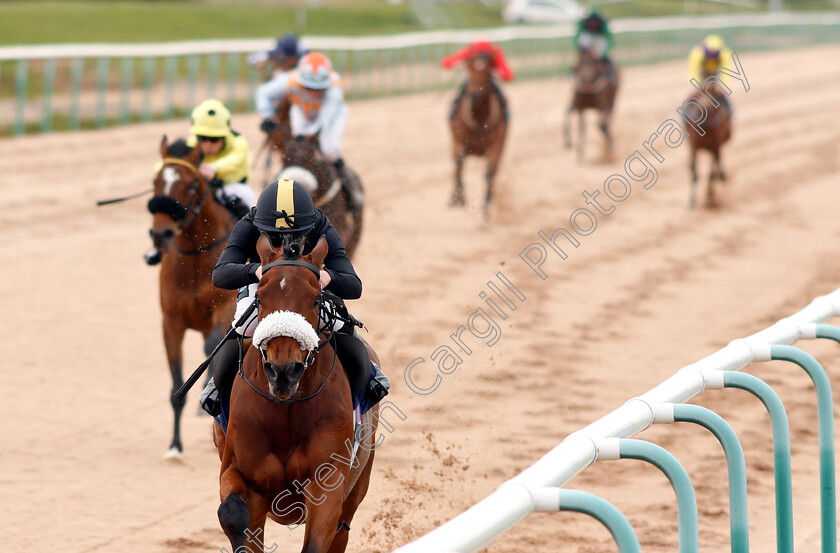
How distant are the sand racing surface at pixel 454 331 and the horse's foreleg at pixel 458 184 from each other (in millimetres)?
220

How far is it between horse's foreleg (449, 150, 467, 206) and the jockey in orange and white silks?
189 inches

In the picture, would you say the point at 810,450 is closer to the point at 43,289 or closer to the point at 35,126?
the point at 43,289

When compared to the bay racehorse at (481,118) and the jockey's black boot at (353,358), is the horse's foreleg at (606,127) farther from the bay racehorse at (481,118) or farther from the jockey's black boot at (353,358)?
the jockey's black boot at (353,358)

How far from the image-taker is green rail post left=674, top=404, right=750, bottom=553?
3.28 meters

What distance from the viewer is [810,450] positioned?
22.0 feet

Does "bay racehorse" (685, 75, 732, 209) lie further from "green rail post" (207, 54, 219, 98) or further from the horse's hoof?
the horse's hoof

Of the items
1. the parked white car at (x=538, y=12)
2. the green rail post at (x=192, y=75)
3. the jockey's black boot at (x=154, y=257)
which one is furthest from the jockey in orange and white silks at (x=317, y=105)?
the parked white car at (x=538, y=12)

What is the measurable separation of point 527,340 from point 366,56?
13.8 metres

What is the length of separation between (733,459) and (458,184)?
34.7 feet

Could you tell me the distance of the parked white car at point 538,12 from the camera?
38375mm

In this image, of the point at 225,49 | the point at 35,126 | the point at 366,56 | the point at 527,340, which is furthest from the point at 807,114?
the point at 527,340

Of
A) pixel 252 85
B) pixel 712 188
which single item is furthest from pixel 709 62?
pixel 252 85

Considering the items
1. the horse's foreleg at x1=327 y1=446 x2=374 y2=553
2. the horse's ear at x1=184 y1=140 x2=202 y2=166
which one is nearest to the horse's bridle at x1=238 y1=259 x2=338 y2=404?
the horse's foreleg at x1=327 y1=446 x2=374 y2=553

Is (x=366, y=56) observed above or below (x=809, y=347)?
above
